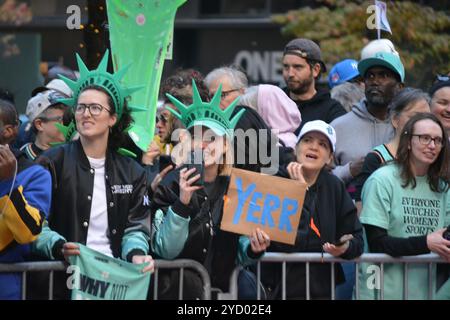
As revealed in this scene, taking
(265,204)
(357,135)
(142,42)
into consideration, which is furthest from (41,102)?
(265,204)

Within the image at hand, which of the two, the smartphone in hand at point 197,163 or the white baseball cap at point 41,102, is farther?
the white baseball cap at point 41,102

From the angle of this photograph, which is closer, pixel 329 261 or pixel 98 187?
pixel 98 187

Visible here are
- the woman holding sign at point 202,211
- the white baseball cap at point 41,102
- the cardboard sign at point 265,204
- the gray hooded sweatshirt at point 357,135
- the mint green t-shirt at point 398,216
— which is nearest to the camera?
the woman holding sign at point 202,211

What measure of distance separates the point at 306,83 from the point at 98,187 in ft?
8.30

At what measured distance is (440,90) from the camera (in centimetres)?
816

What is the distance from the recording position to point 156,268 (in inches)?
256

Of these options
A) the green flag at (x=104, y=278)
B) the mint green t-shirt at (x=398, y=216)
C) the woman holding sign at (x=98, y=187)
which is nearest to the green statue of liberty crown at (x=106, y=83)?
the woman holding sign at (x=98, y=187)

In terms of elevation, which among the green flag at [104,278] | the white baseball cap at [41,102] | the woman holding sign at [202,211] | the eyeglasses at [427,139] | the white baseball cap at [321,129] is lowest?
the green flag at [104,278]

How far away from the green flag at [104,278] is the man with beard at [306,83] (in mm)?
2641

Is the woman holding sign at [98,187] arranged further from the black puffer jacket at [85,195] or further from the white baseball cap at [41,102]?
the white baseball cap at [41,102]

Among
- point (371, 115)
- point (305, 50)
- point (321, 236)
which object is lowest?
point (321, 236)

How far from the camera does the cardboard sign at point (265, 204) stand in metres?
6.61

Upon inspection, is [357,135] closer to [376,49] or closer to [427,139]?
[376,49]

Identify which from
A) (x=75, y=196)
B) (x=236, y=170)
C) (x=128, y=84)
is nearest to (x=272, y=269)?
(x=236, y=170)
